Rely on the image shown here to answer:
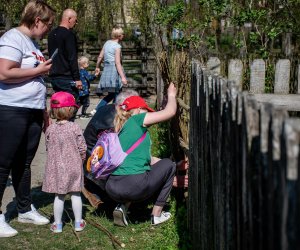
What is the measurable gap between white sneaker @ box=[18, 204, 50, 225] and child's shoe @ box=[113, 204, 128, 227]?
634 millimetres

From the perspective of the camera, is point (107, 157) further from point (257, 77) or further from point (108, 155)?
point (257, 77)

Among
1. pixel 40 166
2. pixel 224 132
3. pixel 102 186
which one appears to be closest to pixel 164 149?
pixel 40 166

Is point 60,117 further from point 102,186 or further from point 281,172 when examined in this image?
point 281,172

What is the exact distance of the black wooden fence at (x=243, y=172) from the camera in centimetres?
157

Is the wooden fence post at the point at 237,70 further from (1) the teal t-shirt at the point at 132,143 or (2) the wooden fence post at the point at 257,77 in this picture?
(1) the teal t-shirt at the point at 132,143

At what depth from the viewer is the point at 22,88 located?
15.0 feet

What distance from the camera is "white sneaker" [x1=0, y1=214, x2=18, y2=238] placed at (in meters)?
4.72

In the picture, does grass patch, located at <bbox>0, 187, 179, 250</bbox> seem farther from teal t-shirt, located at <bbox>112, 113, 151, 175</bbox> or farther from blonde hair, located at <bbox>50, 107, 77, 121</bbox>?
blonde hair, located at <bbox>50, 107, 77, 121</bbox>

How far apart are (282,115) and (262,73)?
174 inches

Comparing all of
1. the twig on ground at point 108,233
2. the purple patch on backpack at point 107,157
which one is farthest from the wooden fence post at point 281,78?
the twig on ground at point 108,233

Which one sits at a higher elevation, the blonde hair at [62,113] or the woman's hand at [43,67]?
the woman's hand at [43,67]

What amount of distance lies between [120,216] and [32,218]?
797 millimetres

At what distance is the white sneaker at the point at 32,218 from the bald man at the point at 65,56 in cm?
212

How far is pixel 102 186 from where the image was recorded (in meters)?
5.09
